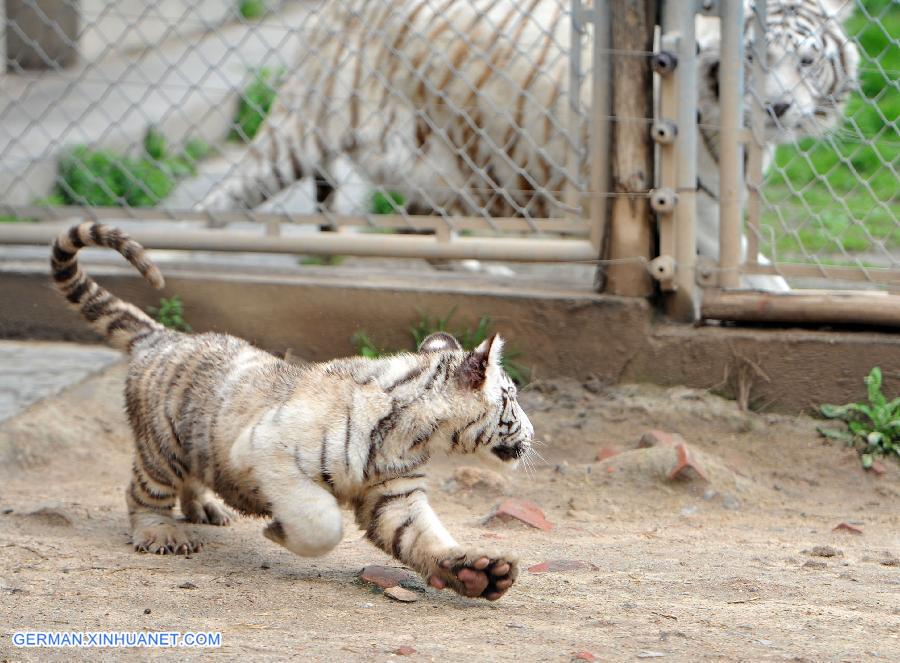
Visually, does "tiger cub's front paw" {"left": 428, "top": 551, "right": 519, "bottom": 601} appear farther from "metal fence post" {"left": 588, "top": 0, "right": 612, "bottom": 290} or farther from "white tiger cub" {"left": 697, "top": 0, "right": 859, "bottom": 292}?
"white tiger cub" {"left": 697, "top": 0, "right": 859, "bottom": 292}

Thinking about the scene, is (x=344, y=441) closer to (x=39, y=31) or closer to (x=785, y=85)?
(x=785, y=85)

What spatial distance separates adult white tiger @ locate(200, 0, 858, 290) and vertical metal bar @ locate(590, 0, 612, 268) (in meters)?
0.43

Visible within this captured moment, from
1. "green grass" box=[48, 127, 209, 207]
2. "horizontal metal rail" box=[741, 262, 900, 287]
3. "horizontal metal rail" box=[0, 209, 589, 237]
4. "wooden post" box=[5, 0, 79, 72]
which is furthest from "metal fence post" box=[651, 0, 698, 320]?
"wooden post" box=[5, 0, 79, 72]

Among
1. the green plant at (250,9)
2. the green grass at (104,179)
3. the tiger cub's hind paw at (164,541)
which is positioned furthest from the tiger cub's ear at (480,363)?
the green plant at (250,9)

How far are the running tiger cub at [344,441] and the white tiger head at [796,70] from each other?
1894 millimetres

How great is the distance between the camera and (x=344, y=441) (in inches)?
109

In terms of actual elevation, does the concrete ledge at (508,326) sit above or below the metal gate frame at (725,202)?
below

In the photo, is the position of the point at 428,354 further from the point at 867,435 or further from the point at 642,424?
the point at 867,435

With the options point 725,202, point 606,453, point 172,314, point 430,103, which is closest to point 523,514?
point 606,453

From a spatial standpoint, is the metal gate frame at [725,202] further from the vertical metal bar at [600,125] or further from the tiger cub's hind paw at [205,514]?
the tiger cub's hind paw at [205,514]

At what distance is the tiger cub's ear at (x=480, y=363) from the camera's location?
110 inches

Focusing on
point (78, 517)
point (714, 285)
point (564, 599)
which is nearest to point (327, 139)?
point (714, 285)

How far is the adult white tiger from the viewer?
5.00 m

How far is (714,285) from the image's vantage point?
427cm
